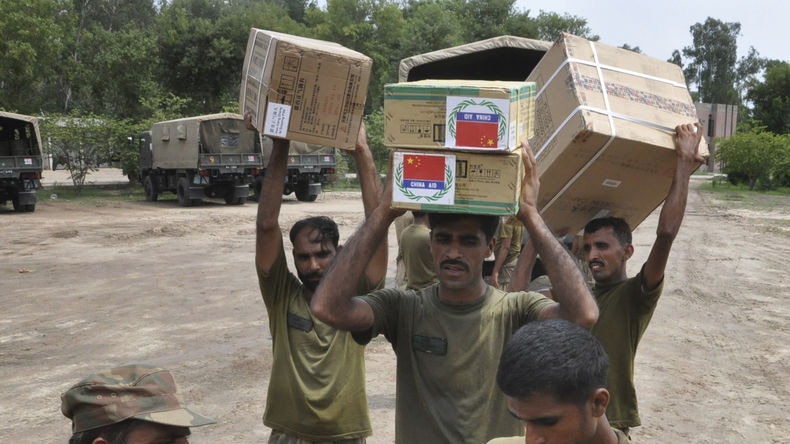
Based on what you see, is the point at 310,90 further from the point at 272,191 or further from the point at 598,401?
the point at 598,401

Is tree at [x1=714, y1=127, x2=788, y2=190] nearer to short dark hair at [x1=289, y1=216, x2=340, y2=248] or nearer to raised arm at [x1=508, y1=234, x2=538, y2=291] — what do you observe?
raised arm at [x1=508, y1=234, x2=538, y2=291]

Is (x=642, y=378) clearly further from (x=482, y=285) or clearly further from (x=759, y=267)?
(x=759, y=267)

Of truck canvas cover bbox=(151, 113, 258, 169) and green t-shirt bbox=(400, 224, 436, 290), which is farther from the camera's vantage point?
truck canvas cover bbox=(151, 113, 258, 169)

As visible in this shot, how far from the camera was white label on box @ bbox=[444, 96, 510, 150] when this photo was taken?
93.5 inches

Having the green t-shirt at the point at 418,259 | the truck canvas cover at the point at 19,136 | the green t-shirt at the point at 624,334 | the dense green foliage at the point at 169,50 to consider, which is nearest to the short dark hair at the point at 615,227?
the green t-shirt at the point at 624,334

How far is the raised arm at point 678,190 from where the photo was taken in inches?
122

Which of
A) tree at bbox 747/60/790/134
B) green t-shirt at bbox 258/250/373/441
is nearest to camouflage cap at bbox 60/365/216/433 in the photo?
green t-shirt at bbox 258/250/373/441

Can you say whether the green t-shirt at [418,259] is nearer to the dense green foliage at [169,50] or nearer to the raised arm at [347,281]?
the raised arm at [347,281]

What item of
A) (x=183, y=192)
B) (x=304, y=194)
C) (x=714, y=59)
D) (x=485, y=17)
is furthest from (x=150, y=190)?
(x=714, y=59)

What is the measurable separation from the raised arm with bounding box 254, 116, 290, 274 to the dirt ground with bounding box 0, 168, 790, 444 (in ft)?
8.40

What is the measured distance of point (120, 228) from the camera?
711 inches

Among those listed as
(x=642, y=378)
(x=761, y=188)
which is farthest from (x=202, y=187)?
(x=761, y=188)

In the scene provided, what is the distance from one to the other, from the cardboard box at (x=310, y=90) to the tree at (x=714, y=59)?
86600 mm

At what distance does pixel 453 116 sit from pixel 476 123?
72 millimetres
